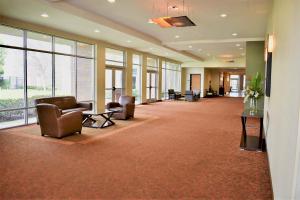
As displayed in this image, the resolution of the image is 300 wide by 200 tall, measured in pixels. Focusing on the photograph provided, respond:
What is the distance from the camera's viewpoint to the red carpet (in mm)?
3137

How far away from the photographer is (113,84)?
1249 cm

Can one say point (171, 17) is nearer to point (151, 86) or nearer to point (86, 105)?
point (86, 105)

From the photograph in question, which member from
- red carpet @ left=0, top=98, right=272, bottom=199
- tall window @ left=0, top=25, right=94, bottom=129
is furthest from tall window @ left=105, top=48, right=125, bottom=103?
red carpet @ left=0, top=98, right=272, bottom=199

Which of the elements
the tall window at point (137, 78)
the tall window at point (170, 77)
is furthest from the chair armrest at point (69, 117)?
the tall window at point (170, 77)

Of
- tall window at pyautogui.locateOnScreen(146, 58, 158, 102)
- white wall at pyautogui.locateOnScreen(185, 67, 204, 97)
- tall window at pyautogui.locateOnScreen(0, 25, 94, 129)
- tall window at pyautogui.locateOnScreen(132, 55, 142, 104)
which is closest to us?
tall window at pyautogui.locateOnScreen(0, 25, 94, 129)

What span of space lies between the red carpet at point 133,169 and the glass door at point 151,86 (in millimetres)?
10194

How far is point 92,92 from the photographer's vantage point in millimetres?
10805

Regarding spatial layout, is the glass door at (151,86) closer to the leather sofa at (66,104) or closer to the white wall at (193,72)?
the white wall at (193,72)

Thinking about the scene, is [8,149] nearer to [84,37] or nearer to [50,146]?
[50,146]

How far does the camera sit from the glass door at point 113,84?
474 inches

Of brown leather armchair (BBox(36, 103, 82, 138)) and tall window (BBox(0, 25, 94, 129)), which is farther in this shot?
tall window (BBox(0, 25, 94, 129))

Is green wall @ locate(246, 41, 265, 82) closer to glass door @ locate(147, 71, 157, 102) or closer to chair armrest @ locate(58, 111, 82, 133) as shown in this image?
chair armrest @ locate(58, 111, 82, 133)

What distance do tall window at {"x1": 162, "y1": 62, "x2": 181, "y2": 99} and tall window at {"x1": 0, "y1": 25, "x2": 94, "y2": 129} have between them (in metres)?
9.41

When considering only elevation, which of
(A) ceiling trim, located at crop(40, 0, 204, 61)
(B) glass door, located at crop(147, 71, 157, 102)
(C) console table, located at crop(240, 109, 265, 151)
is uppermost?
(A) ceiling trim, located at crop(40, 0, 204, 61)
